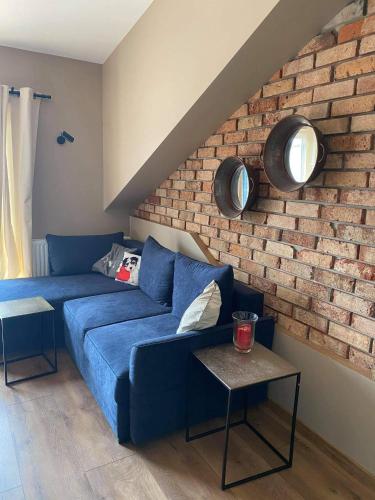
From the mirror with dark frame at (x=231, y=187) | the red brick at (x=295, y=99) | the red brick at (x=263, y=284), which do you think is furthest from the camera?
the mirror with dark frame at (x=231, y=187)

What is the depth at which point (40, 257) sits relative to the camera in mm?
3707

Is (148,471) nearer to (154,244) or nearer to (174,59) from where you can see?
(154,244)

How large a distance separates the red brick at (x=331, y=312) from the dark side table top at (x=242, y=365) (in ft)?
1.05

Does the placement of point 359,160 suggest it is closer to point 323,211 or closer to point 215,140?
point 323,211

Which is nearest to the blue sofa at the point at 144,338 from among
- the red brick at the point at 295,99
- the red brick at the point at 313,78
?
the red brick at the point at 295,99

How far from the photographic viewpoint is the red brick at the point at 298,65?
193 centimetres

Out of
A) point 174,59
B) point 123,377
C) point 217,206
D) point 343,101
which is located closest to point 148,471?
point 123,377

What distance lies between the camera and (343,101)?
5.87ft

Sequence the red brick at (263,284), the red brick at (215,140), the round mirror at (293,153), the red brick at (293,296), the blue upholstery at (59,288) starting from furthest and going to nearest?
the blue upholstery at (59,288)
the red brick at (215,140)
the red brick at (263,284)
the red brick at (293,296)
the round mirror at (293,153)

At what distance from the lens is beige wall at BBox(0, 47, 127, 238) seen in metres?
3.49

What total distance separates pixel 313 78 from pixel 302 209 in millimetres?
654

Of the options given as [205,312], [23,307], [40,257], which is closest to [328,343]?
[205,312]

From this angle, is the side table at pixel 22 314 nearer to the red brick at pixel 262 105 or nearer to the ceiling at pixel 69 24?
the red brick at pixel 262 105

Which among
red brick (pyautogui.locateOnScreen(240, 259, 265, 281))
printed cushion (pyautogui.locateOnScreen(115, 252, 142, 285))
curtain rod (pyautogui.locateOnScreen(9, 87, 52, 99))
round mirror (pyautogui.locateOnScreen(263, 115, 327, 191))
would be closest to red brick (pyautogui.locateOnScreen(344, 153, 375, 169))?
round mirror (pyautogui.locateOnScreen(263, 115, 327, 191))
